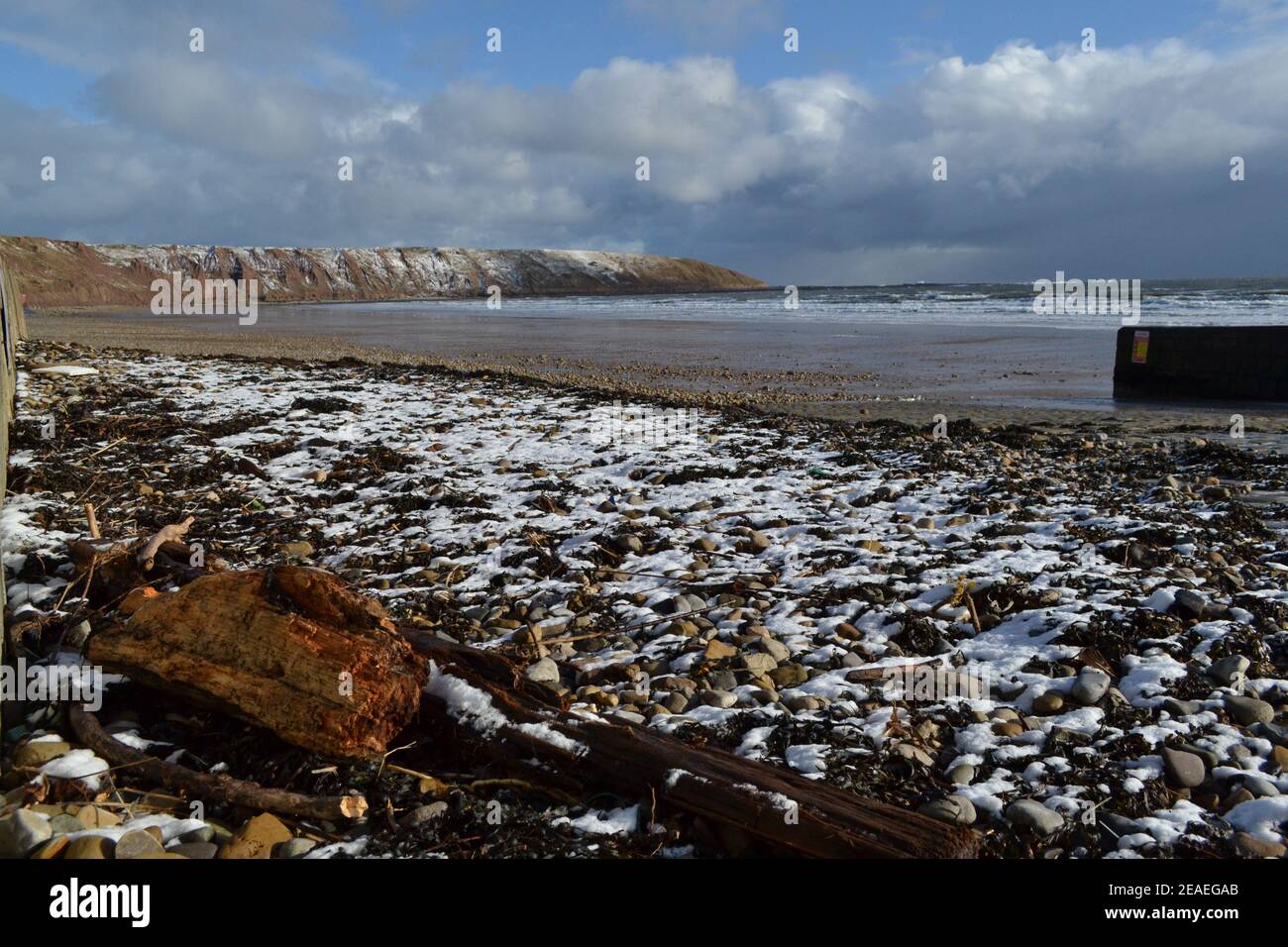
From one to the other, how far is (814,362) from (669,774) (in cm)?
1642

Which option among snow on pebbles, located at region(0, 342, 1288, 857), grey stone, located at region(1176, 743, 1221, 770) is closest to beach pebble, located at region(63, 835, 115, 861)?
snow on pebbles, located at region(0, 342, 1288, 857)

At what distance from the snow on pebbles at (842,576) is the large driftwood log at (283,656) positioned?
31.7 inches

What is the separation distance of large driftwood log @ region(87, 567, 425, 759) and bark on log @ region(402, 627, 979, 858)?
22 centimetres

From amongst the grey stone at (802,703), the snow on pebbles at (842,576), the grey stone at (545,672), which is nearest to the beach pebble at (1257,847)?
the snow on pebbles at (842,576)

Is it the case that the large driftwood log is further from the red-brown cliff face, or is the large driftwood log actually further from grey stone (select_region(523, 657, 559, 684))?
the red-brown cliff face

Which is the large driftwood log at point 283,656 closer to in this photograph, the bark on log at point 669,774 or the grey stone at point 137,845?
the bark on log at point 669,774

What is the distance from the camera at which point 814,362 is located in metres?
18.2

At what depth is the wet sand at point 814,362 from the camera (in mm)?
10875

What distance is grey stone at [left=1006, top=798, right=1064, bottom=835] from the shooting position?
2559mm

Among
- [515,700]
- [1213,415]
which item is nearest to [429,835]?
[515,700]

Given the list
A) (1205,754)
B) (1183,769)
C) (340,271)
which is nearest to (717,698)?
(1183,769)
